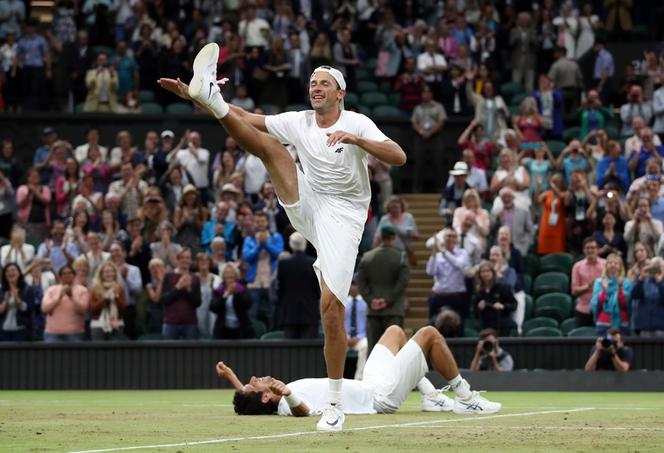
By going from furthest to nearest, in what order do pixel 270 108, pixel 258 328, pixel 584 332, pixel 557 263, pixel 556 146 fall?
pixel 270 108, pixel 556 146, pixel 557 263, pixel 258 328, pixel 584 332

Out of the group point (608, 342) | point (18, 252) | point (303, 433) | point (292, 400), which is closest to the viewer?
point (303, 433)

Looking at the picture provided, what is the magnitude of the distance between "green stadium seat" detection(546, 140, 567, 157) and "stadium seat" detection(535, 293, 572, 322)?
517 centimetres

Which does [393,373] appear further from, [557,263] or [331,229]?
[557,263]

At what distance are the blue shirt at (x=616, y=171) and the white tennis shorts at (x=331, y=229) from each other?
12242mm

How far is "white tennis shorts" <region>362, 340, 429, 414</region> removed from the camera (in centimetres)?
1141

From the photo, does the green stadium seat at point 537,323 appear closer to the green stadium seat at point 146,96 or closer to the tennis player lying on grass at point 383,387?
the tennis player lying on grass at point 383,387

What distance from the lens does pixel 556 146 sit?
82.4 ft

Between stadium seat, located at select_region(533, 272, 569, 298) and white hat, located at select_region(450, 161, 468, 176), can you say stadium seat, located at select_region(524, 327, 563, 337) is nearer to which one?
stadium seat, located at select_region(533, 272, 569, 298)

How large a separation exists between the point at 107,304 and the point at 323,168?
35.6 feet

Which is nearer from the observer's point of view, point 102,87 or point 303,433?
point 303,433

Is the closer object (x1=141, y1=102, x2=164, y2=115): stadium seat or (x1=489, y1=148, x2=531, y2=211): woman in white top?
(x1=489, y1=148, x2=531, y2=211): woman in white top

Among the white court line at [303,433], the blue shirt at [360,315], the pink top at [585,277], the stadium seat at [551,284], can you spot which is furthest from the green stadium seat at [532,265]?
the white court line at [303,433]

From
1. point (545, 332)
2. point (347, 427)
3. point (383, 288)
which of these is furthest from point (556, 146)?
point (347, 427)

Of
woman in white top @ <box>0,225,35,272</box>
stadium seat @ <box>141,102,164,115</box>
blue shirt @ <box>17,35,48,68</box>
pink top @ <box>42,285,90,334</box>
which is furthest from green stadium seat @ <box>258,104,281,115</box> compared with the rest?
pink top @ <box>42,285,90,334</box>
